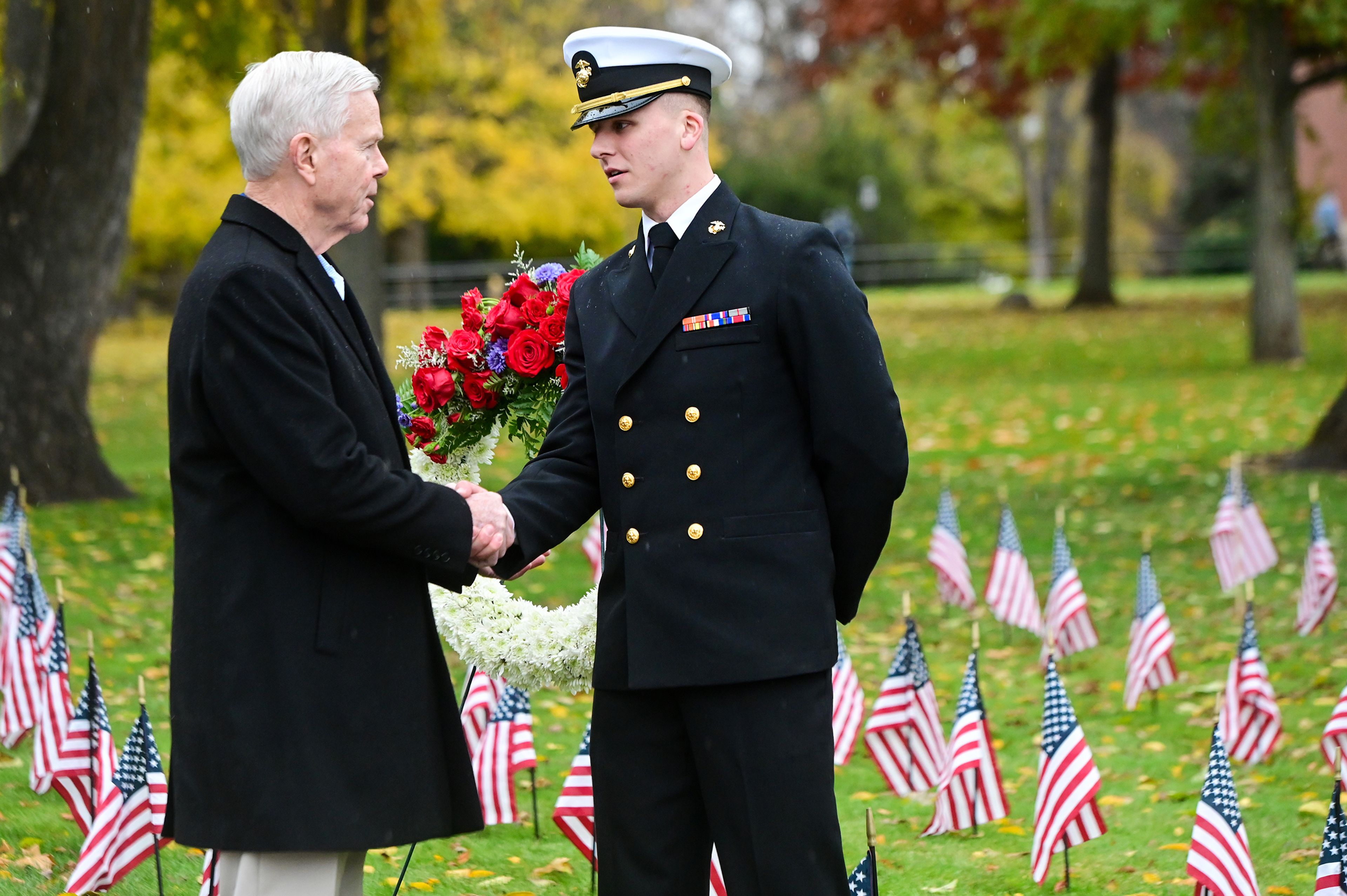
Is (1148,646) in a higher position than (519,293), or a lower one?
lower

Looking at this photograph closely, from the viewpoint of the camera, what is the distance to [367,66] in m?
14.7

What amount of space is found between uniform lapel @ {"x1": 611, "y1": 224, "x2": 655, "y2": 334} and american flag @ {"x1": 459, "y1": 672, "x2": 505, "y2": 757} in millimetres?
2833

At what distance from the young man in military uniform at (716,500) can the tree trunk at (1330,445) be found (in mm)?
9601

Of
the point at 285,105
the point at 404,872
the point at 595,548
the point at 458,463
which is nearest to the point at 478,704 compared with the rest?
the point at 458,463

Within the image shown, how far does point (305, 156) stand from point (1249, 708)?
15.9 ft

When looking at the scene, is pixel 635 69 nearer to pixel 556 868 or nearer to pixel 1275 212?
pixel 556 868

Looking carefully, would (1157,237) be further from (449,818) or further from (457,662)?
(449,818)

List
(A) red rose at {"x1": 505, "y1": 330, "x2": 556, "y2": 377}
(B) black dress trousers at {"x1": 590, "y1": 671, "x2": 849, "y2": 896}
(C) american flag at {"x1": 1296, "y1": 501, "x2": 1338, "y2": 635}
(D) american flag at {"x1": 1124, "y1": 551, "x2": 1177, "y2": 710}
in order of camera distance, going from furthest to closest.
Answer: (C) american flag at {"x1": 1296, "y1": 501, "x2": 1338, "y2": 635}
(D) american flag at {"x1": 1124, "y1": 551, "x2": 1177, "y2": 710}
(A) red rose at {"x1": 505, "y1": 330, "x2": 556, "y2": 377}
(B) black dress trousers at {"x1": 590, "y1": 671, "x2": 849, "y2": 896}

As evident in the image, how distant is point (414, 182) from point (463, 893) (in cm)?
2647

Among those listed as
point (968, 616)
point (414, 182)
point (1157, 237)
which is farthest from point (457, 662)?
point (1157, 237)

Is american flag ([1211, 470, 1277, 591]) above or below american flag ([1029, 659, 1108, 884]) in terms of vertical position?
above

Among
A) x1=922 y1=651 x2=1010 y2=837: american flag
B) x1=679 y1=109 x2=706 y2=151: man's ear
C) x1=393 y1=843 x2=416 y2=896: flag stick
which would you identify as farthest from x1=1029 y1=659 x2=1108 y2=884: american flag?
x1=679 y1=109 x2=706 y2=151: man's ear

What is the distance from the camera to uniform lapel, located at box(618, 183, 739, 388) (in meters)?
3.55

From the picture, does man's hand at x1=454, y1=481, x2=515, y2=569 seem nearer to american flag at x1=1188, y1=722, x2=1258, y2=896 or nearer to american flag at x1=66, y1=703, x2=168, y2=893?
american flag at x1=66, y1=703, x2=168, y2=893
